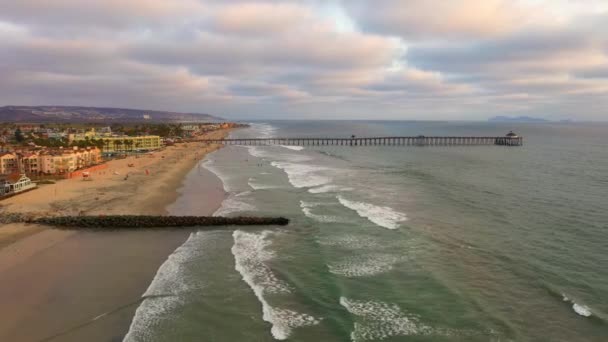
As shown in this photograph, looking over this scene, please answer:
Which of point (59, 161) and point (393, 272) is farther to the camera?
point (59, 161)

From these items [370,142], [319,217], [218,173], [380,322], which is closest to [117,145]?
[218,173]

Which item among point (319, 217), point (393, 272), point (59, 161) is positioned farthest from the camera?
point (59, 161)

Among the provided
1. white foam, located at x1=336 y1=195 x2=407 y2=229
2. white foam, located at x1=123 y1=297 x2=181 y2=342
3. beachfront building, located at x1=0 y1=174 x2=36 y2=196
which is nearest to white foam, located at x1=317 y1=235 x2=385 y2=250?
white foam, located at x1=336 y1=195 x2=407 y2=229

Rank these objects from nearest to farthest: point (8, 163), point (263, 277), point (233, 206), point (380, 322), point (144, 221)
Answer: point (380, 322) → point (263, 277) → point (144, 221) → point (233, 206) → point (8, 163)

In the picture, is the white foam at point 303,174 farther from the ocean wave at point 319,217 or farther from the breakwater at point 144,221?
the breakwater at point 144,221

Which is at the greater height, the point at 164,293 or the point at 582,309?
the point at 582,309

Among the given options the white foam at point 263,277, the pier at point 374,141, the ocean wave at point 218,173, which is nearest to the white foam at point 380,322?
the white foam at point 263,277

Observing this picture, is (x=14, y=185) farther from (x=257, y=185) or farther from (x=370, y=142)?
(x=370, y=142)
